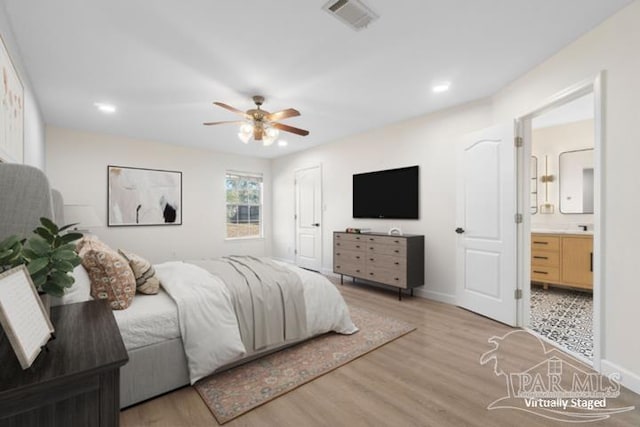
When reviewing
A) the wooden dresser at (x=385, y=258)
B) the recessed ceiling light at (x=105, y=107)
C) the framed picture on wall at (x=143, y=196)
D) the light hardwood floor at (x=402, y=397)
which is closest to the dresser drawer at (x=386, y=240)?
the wooden dresser at (x=385, y=258)

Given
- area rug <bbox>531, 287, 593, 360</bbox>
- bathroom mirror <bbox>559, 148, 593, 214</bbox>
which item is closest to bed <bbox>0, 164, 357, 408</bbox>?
area rug <bbox>531, 287, 593, 360</bbox>

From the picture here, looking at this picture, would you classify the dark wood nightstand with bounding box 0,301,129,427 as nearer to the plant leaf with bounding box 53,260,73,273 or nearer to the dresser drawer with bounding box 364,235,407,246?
the plant leaf with bounding box 53,260,73,273

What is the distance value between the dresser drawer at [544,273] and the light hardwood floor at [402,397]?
6.83 feet

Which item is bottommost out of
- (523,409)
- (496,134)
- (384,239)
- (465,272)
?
(523,409)

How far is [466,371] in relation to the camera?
6.98 feet

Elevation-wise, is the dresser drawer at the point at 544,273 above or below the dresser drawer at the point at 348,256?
below

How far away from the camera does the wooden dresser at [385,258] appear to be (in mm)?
3744

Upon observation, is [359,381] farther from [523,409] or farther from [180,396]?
[180,396]

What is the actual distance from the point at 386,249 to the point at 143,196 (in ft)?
13.8

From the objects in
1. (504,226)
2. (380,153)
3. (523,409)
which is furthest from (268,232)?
(523,409)

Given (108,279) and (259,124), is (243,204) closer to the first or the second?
(259,124)

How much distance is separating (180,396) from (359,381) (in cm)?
120

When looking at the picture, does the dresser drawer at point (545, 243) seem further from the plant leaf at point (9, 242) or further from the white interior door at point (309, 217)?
the plant leaf at point (9, 242)

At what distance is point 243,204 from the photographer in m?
6.41
